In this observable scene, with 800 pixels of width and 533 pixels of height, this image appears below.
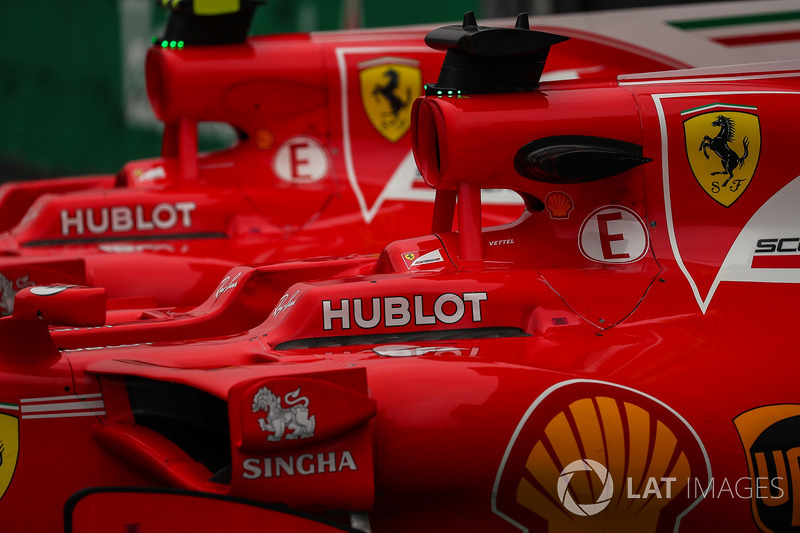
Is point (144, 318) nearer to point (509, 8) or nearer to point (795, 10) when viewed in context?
point (795, 10)

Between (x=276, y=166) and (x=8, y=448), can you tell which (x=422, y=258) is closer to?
(x=8, y=448)

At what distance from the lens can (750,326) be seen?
11.2 ft

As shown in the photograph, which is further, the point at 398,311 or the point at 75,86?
the point at 75,86

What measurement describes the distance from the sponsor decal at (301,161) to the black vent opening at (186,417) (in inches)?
109

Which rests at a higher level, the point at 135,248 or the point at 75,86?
the point at 75,86

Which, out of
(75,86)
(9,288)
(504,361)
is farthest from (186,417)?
(75,86)

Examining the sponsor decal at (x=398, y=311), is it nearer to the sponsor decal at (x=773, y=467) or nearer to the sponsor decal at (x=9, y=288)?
the sponsor decal at (x=773, y=467)

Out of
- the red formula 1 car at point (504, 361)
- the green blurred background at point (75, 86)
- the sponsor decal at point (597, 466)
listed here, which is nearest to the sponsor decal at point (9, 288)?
the red formula 1 car at point (504, 361)

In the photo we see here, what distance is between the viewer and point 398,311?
3391 mm

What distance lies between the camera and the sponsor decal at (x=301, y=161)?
5871 mm

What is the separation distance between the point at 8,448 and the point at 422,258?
1.45 m

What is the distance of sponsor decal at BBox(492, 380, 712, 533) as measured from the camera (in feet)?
9.85

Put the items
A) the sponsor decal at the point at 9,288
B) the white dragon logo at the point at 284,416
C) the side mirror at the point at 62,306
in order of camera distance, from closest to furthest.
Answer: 1. the white dragon logo at the point at 284,416
2. the side mirror at the point at 62,306
3. the sponsor decal at the point at 9,288
